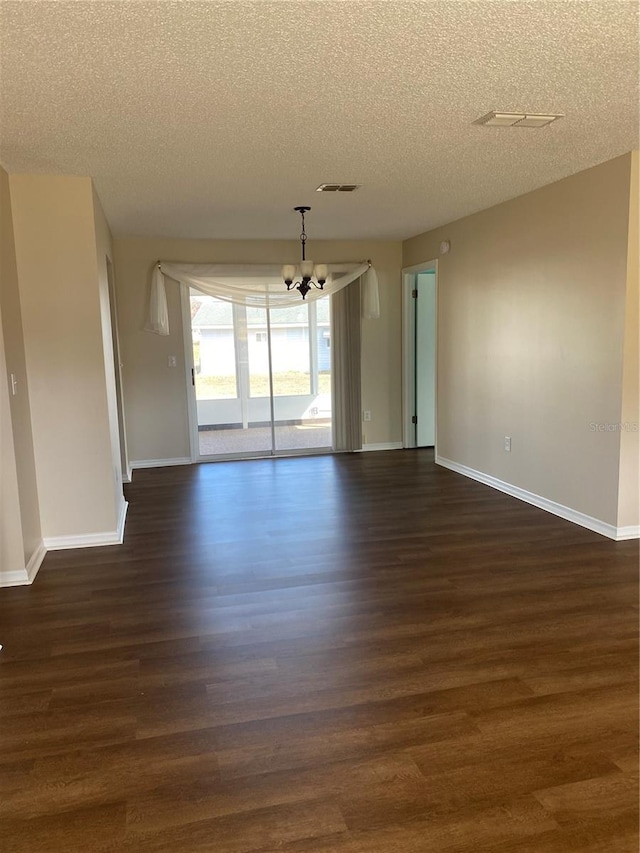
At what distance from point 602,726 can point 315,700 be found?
108 cm

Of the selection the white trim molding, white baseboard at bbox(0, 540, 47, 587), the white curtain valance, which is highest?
the white curtain valance

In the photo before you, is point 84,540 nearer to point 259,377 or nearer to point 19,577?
point 19,577

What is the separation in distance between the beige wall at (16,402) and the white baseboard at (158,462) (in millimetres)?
2791

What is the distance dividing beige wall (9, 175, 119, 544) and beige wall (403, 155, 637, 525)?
128 inches

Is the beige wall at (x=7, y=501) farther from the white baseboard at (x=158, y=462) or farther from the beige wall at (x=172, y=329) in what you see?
the beige wall at (x=172, y=329)

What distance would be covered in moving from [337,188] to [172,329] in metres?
3.04

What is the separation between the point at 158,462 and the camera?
688 centimetres

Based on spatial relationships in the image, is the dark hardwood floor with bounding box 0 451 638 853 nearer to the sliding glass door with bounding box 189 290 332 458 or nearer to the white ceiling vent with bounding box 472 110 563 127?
the white ceiling vent with bounding box 472 110 563 127

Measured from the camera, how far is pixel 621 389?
394 centimetres

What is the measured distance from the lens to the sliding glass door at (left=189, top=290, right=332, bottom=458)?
6.93 m

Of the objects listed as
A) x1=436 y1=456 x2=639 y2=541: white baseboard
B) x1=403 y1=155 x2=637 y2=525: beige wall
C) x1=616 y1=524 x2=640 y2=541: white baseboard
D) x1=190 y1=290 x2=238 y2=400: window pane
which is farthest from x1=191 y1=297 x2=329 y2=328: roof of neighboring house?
x1=616 y1=524 x2=640 y2=541: white baseboard

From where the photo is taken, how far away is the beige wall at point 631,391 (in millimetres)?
3777

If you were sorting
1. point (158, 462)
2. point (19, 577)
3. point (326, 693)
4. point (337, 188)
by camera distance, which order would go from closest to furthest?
point (326, 693), point (19, 577), point (337, 188), point (158, 462)

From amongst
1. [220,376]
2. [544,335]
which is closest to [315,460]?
[220,376]
